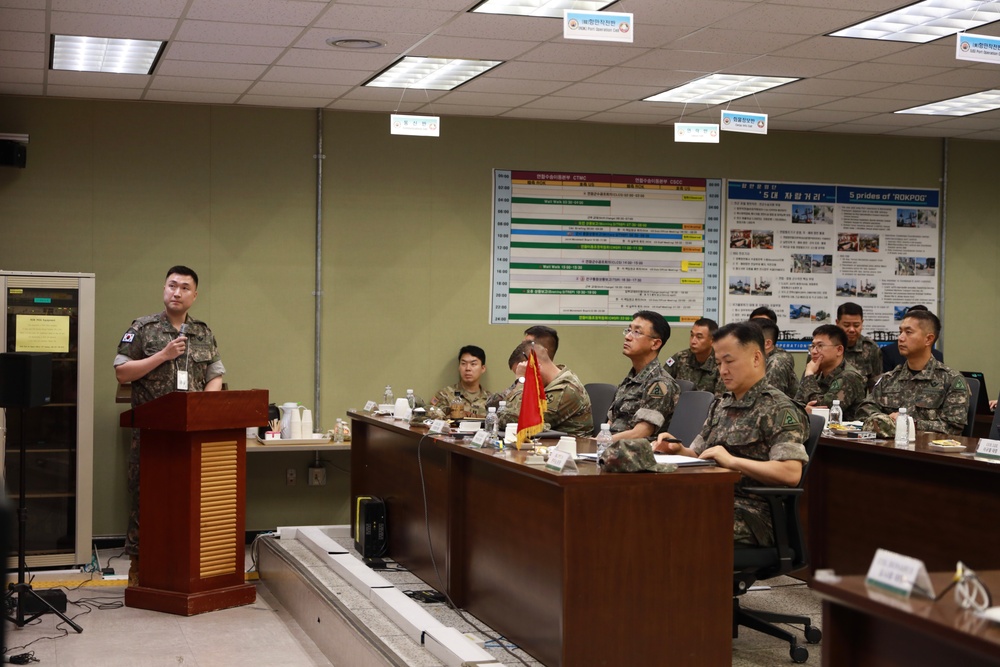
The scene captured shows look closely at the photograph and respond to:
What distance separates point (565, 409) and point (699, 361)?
8.55 feet

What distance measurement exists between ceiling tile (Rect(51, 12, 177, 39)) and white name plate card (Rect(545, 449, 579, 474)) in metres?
3.11

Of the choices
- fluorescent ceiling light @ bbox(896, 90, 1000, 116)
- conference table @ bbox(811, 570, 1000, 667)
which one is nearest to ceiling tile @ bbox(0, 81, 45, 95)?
fluorescent ceiling light @ bbox(896, 90, 1000, 116)

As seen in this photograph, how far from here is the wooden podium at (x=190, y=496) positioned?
5.18 metres

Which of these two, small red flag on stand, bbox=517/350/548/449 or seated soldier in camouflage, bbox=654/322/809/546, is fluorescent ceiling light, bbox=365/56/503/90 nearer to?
small red flag on stand, bbox=517/350/548/449

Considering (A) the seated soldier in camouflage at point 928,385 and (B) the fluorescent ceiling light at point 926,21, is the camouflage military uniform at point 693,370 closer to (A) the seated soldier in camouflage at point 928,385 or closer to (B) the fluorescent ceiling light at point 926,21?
(A) the seated soldier in camouflage at point 928,385

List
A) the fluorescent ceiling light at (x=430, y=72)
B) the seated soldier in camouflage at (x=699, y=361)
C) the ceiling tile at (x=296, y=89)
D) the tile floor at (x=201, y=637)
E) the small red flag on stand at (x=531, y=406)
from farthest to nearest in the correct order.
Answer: the seated soldier in camouflage at (x=699, y=361) → the ceiling tile at (x=296, y=89) → the fluorescent ceiling light at (x=430, y=72) → the tile floor at (x=201, y=637) → the small red flag on stand at (x=531, y=406)

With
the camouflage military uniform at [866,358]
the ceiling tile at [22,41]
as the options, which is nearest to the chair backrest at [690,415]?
the camouflage military uniform at [866,358]

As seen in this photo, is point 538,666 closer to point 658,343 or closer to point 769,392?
point 769,392

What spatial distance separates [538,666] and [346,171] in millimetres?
4703

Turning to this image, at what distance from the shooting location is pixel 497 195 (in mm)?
7816

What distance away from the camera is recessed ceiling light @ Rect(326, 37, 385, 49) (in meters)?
5.51

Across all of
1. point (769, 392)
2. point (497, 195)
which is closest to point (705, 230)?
point (497, 195)

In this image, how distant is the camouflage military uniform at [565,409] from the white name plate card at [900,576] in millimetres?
3291

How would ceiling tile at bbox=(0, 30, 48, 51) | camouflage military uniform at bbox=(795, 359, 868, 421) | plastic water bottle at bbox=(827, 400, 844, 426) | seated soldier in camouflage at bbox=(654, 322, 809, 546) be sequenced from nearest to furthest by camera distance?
seated soldier in camouflage at bbox=(654, 322, 809, 546)
ceiling tile at bbox=(0, 30, 48, 51)
plastic water bottle at bbox=(827, 400, 844, 426)
camouflage military uniform at bbox=(795, 359, 868, 421)
